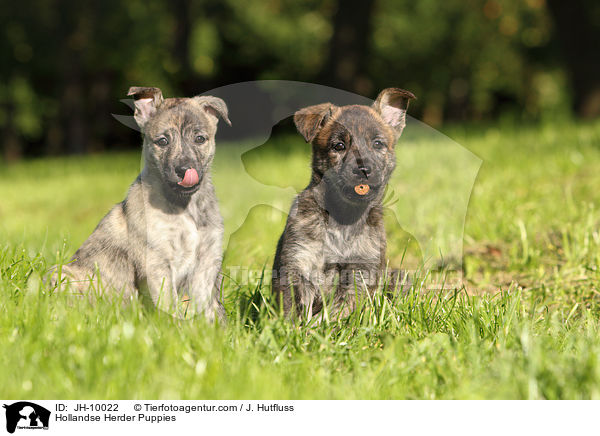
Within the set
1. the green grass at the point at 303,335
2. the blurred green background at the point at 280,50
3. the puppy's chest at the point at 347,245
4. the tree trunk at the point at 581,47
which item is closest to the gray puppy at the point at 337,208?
the puppy's chest at the point at 347,245

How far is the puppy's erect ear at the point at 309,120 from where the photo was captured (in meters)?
3.89

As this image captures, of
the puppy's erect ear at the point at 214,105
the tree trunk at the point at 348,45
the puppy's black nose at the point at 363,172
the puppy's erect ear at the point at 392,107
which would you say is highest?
the tree trunk at the point at 348,45

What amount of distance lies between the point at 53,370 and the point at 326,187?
2074 mm

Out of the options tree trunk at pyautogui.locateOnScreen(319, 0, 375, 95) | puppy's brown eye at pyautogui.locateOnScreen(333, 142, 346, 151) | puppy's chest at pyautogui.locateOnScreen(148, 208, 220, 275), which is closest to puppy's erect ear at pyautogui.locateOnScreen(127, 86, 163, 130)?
puppy's chest at pyautogui.locateOnScreen(148, 208, 220, 275)

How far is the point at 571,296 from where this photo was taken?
18.0 ft

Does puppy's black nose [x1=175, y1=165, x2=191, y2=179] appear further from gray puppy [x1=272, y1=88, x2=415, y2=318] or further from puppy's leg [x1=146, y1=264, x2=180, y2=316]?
gray puppy [x1=272, y1=88, x2=415, y2=318]

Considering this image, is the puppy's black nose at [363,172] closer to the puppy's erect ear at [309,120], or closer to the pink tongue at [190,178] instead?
the puppy's erect ear at [309,120]
